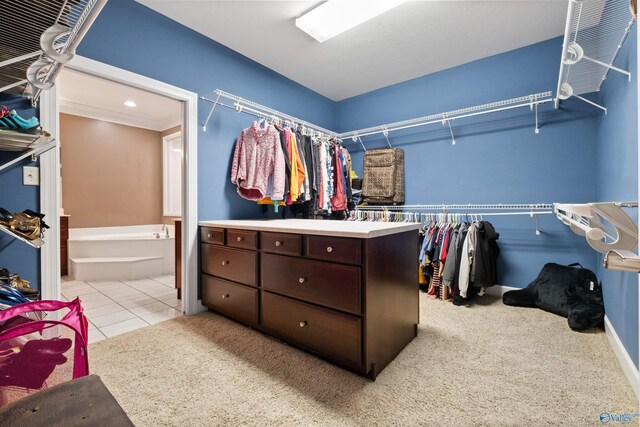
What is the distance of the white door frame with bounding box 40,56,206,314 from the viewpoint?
177 centimetres

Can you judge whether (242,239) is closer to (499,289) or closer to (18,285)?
(18,285)

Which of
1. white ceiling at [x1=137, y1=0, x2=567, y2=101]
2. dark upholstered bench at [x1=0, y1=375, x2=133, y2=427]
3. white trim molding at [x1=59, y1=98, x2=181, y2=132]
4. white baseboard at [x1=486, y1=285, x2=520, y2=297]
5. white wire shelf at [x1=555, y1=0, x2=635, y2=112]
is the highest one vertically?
white ceiling at [x1=137, y1=0, x2=567, y2=101]

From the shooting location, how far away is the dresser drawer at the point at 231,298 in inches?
82.5

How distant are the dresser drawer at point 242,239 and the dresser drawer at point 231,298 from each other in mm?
316

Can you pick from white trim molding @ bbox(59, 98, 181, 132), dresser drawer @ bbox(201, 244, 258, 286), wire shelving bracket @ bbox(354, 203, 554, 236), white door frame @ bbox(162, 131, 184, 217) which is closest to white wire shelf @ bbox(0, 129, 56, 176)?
dresser drawer @ bbox(201, 244, 258, 286)

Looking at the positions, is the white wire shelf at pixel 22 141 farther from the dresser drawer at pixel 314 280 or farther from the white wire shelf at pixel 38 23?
the dresser drawer at pixel 314 280

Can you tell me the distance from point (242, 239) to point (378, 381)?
51.8 inches

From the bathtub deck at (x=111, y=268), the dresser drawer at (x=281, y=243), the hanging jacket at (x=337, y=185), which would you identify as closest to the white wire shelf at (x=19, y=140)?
the dresser drawer at (x=281, y=243)

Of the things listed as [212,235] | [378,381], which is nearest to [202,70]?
[212,235]

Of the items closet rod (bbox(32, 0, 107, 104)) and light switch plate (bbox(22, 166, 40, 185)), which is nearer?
closet rod (bbox(32, 0, 107, 104))

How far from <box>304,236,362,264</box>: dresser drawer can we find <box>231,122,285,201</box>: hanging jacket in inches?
39.9

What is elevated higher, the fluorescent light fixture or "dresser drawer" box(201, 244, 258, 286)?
the fluorescent light fixture

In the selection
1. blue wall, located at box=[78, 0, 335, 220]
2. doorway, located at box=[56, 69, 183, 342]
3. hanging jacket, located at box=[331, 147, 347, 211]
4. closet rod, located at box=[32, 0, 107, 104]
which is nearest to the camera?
closet rod, located at box=[32, 0, 107, 104]

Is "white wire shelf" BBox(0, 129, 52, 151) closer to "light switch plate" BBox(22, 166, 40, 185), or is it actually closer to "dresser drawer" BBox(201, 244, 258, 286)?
"light switch plate" BBox(22, 166, 40, 185)
